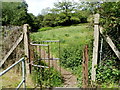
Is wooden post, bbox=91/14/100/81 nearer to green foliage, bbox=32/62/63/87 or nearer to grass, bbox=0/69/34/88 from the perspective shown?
green foliage, bbox=32/62/63/87

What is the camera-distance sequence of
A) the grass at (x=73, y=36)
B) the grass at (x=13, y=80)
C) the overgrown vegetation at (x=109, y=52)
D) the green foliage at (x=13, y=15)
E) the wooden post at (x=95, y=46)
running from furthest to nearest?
the green foliage at (x=13, y=15), the grass at (x=73, y=36), the grass at (x=13, y=80), the wooden post at (x=95, y=46), the overgrown vegetation at (x=109, y=52)

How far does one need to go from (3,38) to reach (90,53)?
297 cm

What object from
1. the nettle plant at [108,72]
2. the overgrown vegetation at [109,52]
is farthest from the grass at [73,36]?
the nettle plant at [108,72]

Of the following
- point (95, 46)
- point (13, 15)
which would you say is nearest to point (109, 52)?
point (95, 46)

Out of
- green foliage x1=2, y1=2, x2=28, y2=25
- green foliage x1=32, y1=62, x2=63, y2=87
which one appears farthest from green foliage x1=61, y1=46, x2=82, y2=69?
green foliage x1=2, y1=2, x2=28, y2=25

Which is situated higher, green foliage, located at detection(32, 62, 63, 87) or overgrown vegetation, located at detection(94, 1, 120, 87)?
overgrown vegetation, located at detection(94, 1, 120, 87)

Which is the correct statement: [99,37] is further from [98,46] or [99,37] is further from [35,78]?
[35,78]

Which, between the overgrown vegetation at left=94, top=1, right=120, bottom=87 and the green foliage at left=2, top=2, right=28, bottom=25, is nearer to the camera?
the overgrown vegetation at left=94, top=1, right=120, bottom=87

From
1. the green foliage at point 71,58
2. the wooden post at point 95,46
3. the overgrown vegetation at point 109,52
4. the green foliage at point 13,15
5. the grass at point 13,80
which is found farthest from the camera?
the green foliage at point 13,15

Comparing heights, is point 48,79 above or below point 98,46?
below

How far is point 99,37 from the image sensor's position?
311 centimetres

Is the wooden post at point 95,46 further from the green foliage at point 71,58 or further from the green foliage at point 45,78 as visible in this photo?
the green foliage at point 71,58

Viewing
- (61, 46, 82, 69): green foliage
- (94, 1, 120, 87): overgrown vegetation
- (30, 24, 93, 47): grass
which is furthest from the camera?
(61, 46, 82, 69): green foliage

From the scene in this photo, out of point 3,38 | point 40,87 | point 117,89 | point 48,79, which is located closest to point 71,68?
point 48,79
